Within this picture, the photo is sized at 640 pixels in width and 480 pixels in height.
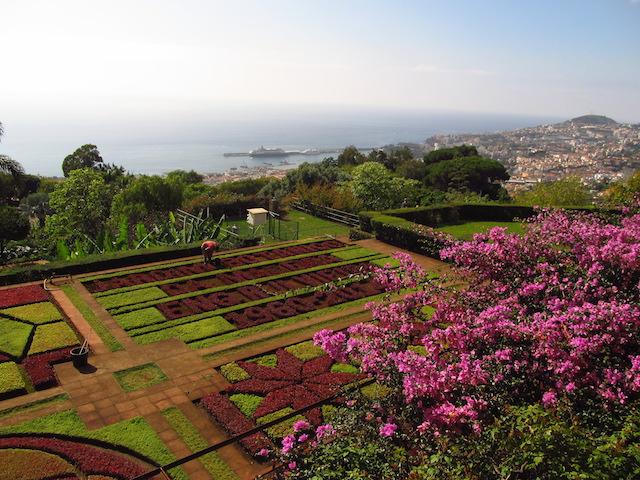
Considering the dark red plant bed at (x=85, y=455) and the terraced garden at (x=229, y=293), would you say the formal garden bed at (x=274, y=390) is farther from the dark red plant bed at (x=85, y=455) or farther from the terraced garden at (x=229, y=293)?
the dark red plant bed at (x=85, y=455)

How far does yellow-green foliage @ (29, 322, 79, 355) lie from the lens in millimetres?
12102

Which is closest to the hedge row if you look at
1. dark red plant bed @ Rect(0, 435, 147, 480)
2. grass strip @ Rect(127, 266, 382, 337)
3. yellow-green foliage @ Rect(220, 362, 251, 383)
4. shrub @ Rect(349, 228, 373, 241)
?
shrub @ Rect(349, 228, 373, 241)

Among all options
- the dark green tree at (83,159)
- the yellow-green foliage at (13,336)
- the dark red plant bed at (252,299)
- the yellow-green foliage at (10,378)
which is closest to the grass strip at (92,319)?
the yellow-green foliage at (13,336)

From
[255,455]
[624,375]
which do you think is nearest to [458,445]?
[624,375]

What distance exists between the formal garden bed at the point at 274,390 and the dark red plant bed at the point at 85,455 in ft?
5.84

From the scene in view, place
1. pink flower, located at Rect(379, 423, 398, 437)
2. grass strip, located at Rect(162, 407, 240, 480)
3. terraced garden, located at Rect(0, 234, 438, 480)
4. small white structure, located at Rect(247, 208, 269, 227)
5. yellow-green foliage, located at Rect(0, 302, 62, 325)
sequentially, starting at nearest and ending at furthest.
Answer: pink flower, located at Rect(379, 423, 398, 437) → grass strip, located at Rect(162, 407, 240, 480) → terraced garden, located at Rect(0, 234, 438, 480) → yellow-green foliage, located at Rect(0, 302, 62, 325) → small white structure, located at Rect(247, 208, 269, 227)

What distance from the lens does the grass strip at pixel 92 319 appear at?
12.6m

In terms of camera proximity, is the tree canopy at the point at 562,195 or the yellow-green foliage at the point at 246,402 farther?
the tree canopy at the point at 562,195

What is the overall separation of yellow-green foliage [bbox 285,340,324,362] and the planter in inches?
179

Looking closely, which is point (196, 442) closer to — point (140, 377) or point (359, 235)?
point (140, 377)

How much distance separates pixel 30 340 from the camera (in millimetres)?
12469

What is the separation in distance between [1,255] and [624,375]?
864 inches

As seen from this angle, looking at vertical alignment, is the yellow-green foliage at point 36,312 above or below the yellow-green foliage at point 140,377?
above

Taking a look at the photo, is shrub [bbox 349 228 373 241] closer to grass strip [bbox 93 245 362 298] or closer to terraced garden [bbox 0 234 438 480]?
grass strip [bbox 93 245 362 298]
